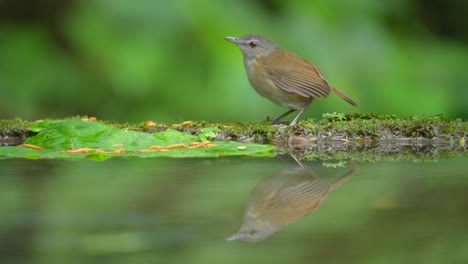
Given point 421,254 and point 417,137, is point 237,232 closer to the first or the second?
point 421,254

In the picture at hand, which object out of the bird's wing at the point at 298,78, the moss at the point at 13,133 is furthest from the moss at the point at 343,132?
the bird's wing at the point at 298,78

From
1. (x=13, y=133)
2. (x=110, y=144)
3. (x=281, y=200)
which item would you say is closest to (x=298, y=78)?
(x=110, y=144)

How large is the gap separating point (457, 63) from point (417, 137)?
208cm

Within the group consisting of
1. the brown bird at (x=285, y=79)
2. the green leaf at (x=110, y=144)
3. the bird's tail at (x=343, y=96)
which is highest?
the brown bird at (x=285, y=79)

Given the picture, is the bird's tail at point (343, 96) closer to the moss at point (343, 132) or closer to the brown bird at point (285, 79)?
the brown bird at point (285, 79)

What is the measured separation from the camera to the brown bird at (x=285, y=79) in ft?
16.5

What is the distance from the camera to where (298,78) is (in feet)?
16.6

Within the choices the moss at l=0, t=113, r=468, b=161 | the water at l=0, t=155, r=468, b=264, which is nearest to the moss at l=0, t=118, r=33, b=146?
the moss at l=0, t=113, r=468, b=161

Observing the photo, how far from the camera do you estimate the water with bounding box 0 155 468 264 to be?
187cm

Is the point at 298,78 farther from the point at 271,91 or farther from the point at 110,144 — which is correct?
the point at 110,144

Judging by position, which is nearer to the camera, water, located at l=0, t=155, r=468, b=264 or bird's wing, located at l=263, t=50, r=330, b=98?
water, located at l=0, t=155, r=468, b=264

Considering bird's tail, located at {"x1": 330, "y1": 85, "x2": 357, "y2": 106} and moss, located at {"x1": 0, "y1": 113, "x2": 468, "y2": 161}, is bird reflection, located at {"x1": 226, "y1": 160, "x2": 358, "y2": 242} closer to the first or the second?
moss, located at {"x1": 0, "y1": 113, "x2": 468, "y2": 161}

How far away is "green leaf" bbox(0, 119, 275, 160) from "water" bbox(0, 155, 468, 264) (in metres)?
0.29

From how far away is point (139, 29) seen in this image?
19.4 ft
